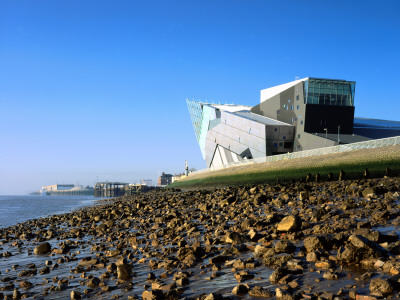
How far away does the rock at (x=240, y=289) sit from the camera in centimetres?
658

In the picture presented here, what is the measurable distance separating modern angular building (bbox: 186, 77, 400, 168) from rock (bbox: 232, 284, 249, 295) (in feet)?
204

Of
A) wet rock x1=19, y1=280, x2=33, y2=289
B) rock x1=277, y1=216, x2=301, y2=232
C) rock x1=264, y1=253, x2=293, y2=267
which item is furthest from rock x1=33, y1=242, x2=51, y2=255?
rock x1=264, y1=253, x2=293, y2=267

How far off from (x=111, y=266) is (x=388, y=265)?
21.5ft

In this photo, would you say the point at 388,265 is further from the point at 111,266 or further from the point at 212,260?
the point at 111,266

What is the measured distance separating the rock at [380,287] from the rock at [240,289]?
2.11 metres

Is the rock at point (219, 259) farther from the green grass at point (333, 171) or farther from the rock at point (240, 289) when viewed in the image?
the green grass at point (333, 171)

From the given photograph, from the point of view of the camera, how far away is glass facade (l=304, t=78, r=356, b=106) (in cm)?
7256

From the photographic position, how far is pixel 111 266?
9523mm

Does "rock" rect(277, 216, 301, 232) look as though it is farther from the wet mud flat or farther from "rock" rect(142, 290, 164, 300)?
"rock" rect(142, 290, 164, 300)

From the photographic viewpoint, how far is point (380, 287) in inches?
230

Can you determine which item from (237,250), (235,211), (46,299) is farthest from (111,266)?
(235,211)

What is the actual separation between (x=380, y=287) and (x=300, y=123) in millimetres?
71608

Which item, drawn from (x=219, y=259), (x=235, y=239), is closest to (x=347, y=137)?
(x=235, y=239)

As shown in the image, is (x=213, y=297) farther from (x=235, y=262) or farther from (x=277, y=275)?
(x=235, y=262)
